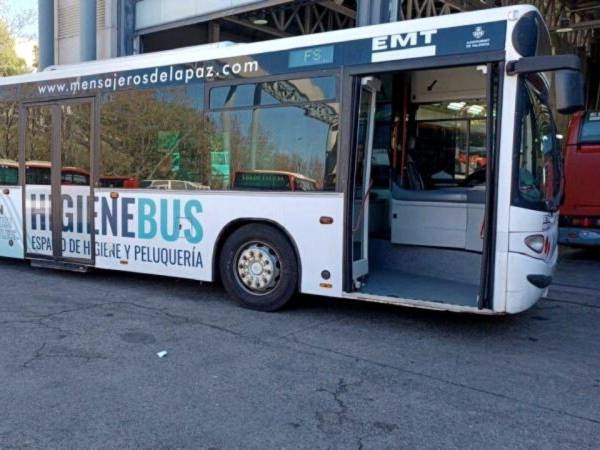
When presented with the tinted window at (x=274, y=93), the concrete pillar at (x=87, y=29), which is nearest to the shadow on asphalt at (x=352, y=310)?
the tinted window at (x=274, y=93)

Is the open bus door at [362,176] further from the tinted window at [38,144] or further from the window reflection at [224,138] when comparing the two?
the tinted window at [38,144]

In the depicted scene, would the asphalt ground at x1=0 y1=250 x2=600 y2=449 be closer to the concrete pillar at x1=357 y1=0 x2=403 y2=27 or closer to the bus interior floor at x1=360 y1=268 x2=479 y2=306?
the bus interior floor at x1=360 y1=268 x2=479 y2=306

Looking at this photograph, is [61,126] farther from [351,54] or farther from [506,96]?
[506,96]

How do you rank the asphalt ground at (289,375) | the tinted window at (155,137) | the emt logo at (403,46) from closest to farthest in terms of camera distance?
the asphalt ground at (289,375), the emt logo at (403,46), the tinted window at (155,137)

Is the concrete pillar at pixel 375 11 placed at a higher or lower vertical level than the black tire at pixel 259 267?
higher

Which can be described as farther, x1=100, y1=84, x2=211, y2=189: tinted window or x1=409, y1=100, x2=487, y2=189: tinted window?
x1=409, y1=100, x2=487, y2=189: tinted window

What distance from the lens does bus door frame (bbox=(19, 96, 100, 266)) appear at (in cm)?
753

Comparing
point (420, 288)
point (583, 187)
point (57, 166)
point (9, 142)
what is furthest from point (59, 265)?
point (583, 187)

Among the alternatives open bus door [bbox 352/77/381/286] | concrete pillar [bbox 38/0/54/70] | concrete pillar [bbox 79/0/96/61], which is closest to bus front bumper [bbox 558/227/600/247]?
open bus door [bbox 352/77/381/286]

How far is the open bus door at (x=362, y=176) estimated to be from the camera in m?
5.91

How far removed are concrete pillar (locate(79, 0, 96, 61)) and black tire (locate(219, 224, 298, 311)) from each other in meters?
10.5

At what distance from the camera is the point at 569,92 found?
4730 millimetres

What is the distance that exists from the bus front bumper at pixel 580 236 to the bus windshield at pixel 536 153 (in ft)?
15.6

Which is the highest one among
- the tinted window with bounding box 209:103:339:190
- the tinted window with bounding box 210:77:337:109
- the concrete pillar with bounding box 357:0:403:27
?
the concrete pillar with bounding box 357:0:403:27
